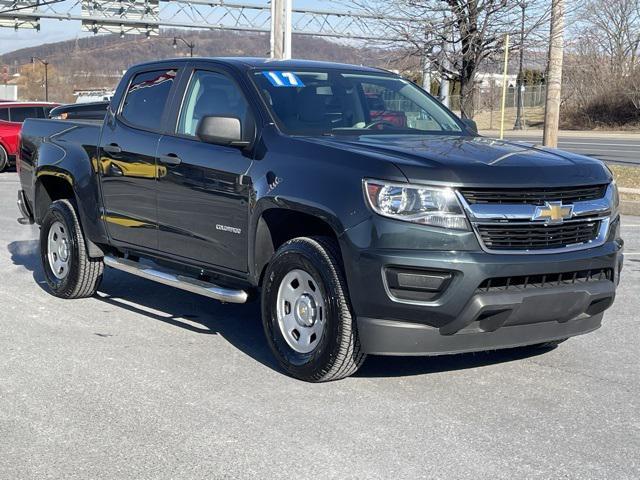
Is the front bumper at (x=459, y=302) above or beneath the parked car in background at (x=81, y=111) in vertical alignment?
beneath

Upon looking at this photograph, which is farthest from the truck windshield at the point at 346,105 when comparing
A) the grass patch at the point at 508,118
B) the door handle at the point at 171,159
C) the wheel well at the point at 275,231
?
the grass patch at the point at 508,118

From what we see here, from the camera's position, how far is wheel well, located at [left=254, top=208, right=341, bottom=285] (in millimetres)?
5594

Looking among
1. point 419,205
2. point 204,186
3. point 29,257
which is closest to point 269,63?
point 204,186

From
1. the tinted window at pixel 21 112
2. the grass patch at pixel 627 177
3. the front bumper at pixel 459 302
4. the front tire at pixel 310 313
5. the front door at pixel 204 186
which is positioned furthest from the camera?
the tinted window at pixel 21 112

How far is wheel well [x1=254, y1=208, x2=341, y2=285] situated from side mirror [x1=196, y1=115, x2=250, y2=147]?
0.52 meters

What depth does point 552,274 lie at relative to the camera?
201 inches

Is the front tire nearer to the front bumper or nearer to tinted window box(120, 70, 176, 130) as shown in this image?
the front bumper

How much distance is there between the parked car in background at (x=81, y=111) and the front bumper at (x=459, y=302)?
15.8ft

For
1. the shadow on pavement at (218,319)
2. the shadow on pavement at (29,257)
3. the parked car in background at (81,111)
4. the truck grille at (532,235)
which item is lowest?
the shadow on pavement at (29,257)

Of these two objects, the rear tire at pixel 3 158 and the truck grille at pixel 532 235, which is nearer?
the truck grille at pixel 532 235

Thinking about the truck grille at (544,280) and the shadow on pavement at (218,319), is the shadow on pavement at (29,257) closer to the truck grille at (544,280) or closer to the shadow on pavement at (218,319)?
the shadow on pavement at (218,319)

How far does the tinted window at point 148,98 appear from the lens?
22.4 ft

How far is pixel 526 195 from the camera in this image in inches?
197

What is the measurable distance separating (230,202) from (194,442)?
186 cm
